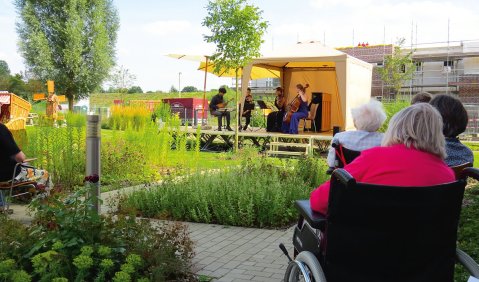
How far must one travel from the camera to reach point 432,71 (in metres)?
36.0

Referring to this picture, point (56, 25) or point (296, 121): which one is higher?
point (56, 25)

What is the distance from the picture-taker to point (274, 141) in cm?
1394

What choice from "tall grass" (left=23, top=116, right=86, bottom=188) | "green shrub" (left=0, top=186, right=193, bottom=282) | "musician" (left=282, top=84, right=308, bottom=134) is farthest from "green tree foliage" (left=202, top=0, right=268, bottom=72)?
"green shrub" (left=0, top=186, right=193, bottom=282)

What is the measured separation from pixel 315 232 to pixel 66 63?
1445 inches

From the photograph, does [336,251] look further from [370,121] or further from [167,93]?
[167,93]

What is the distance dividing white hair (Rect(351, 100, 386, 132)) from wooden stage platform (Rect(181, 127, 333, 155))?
8.22m

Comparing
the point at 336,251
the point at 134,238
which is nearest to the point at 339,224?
the point at 336,251

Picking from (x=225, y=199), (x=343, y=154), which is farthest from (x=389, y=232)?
(x=225, y=199)

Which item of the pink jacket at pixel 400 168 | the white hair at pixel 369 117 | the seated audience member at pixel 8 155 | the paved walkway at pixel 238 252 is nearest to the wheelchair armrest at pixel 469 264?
the pink jacket at pixel 400 168

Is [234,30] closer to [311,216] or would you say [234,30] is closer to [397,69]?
[311,216]

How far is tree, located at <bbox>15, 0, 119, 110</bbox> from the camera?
3609 centimetres

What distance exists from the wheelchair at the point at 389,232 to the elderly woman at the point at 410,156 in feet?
0.29

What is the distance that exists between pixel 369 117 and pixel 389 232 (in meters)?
2.05

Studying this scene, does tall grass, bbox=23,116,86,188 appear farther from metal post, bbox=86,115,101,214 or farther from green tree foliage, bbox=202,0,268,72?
green tree foliage, bbox=202,0,268,72
